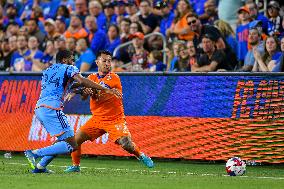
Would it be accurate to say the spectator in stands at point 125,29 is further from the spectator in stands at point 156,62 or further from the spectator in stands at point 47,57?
the spectator in stands at point 47,57


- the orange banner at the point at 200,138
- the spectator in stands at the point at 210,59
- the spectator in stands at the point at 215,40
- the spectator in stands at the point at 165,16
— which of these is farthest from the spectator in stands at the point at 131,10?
the orange banner at the point at 200,138

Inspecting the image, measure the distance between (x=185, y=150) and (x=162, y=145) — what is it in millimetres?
575

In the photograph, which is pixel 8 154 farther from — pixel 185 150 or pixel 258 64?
pixel 258 64

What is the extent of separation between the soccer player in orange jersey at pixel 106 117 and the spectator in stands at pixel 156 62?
A: 5.05m

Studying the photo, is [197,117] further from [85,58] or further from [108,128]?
[85,58]

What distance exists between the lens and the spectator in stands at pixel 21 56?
23.4 meters

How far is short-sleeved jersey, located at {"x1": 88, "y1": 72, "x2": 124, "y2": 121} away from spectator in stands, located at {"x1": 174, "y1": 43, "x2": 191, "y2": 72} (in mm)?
4824

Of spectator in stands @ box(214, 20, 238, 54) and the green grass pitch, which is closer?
the green grass pitch

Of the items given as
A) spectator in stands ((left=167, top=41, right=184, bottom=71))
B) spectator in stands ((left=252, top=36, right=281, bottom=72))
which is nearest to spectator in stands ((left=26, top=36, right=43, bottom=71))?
spectator in stands ((left=167, top=41, right=184, bottom=71))

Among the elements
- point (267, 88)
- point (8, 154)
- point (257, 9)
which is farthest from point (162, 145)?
point (257, 9)

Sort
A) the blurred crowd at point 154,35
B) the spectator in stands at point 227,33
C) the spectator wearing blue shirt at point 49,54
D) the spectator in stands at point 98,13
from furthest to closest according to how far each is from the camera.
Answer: the spectator in stands at point 98,13 → the spectator wearing blue shirt at point 49,54 → the spectator in stands at point 227,33 → the blurred crowd at point 154,35

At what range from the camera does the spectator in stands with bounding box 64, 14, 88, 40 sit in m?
23.0

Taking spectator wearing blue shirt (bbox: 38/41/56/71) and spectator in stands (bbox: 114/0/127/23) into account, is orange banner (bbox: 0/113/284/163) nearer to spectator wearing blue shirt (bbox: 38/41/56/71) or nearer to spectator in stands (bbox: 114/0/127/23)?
spectator wearing blue shirt (bbox: 38/41/56/71)

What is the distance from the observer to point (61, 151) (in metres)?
A: 13.6
